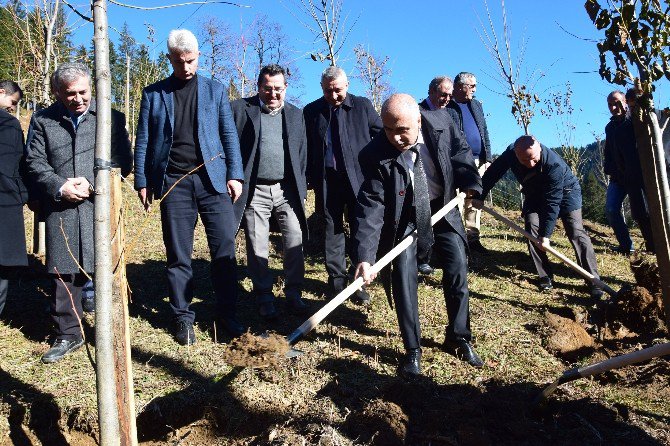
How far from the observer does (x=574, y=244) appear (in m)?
5.65

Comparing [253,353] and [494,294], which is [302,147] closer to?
[253,353]

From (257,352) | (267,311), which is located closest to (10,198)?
(267,311)

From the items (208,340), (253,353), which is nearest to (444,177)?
(253,353)

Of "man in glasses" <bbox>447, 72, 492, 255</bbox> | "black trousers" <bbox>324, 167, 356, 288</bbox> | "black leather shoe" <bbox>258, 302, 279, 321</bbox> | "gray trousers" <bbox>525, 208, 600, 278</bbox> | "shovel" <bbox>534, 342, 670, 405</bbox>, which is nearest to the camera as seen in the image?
"shovel" <bbox>534, 342, 670, 405</bbox>

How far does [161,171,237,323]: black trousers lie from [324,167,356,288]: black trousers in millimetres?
1048

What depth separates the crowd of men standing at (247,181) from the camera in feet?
12.1

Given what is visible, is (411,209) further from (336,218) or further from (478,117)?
(478,117)

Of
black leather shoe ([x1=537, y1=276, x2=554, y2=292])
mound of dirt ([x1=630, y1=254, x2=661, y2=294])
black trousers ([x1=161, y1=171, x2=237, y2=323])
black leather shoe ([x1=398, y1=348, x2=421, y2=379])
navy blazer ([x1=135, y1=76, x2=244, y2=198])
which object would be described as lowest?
black leather shoe ([x1=398, y1=348, x2=421, y2=379])

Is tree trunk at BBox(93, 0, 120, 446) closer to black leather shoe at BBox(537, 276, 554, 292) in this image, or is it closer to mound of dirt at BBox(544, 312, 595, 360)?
mound of dirt at BBox(544, 312, 595, 360)

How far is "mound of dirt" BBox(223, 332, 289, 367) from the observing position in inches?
124

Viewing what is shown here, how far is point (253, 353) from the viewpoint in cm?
320

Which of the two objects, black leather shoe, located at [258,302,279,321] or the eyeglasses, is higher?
the eyeglasses

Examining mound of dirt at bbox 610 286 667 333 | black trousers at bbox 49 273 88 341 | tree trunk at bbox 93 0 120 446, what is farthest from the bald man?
tree trunk at bbox 93 0 120 446

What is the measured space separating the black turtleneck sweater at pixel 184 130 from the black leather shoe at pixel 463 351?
2279 mm
